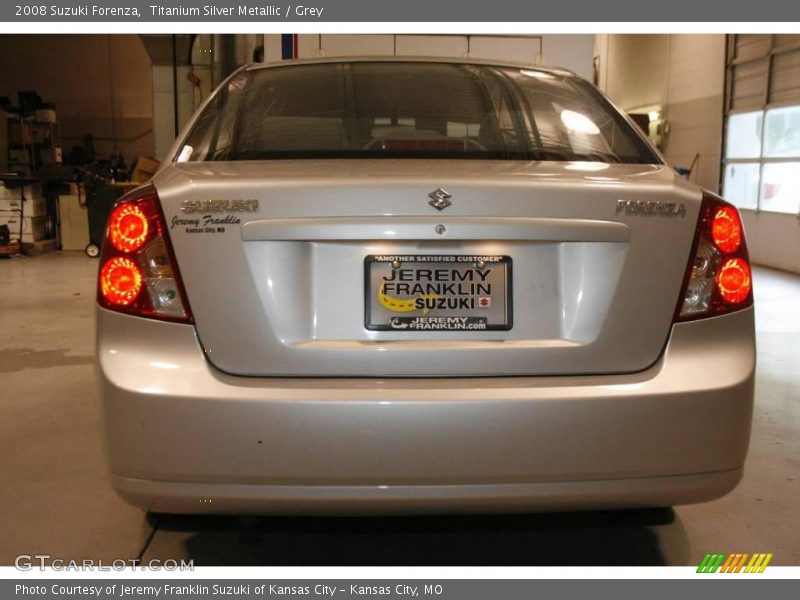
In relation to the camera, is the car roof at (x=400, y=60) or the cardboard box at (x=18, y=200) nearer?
the car roof at (x=400, y=60)

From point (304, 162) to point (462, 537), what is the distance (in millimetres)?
1262

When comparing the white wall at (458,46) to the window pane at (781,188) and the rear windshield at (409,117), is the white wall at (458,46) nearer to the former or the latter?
the window pane at (781,188)

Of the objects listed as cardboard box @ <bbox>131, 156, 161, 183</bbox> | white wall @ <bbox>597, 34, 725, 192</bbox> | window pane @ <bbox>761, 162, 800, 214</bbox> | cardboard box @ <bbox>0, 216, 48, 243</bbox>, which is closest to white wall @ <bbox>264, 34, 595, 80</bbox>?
window pane @ <bbox>761, 162, 800, 214</bbox>

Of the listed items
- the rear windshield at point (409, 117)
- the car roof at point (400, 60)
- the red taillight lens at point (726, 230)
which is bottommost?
the red taillight lens at point (726, 230)

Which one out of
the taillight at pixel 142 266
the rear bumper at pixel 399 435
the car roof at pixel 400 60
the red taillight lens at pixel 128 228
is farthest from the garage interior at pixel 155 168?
the red taillight lens at pixel 128 228

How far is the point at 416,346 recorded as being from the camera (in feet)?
5.72

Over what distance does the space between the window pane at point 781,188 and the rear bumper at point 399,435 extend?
938 cm

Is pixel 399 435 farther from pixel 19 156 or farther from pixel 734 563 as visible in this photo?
pixel 19 156

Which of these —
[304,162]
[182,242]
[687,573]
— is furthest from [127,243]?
[687,573]

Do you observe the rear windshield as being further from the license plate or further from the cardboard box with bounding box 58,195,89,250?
Result: the cardboard box with bounding box 58,195,89,250

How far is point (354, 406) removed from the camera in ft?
5.47

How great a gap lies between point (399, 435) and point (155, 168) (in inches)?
429

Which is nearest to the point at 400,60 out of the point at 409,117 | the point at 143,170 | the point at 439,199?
the point at 409,117

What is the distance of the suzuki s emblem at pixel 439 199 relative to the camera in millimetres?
1741
